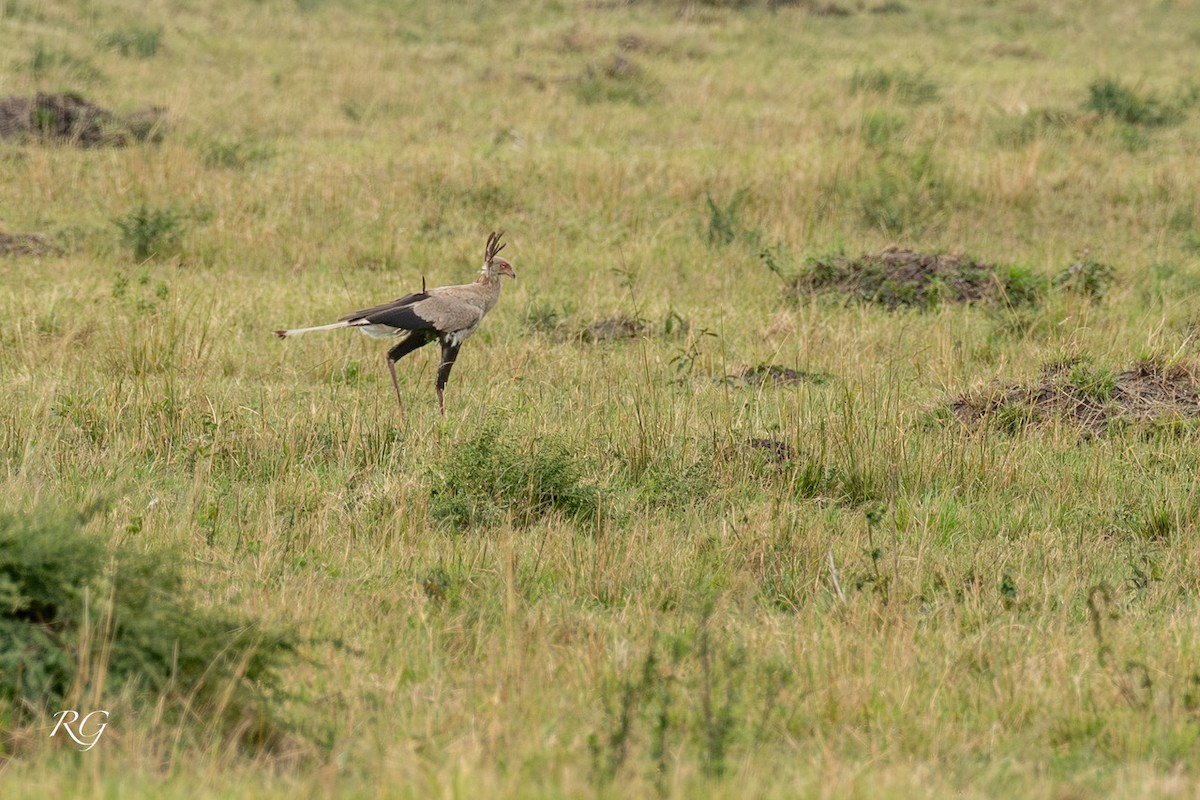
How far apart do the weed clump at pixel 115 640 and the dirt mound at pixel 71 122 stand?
9939 mm

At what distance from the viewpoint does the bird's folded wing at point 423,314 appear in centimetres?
666

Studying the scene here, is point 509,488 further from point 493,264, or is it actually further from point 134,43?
point 134,43

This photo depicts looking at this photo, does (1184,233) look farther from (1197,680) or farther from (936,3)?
(936,3)

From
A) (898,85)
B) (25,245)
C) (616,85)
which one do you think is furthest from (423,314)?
(898,85)

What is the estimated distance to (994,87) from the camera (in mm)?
17609

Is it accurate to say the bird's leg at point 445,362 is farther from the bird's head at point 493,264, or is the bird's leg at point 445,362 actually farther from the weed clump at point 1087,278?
the weed clump at point 1087,278

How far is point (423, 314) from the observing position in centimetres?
669

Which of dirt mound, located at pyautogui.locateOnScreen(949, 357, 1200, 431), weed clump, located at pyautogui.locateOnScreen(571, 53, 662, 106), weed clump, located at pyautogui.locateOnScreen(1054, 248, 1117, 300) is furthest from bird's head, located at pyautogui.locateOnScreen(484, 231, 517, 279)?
weed clump, located at pyautogui.locateOnScreen(571, 53, 662, 106)

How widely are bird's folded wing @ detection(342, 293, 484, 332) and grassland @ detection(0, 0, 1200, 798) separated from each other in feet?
1.59

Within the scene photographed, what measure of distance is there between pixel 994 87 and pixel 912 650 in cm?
1490

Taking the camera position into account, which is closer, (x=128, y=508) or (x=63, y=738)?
(x=63, y=738)

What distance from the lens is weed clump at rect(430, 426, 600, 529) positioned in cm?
541

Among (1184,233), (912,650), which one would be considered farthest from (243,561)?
(1184,233)

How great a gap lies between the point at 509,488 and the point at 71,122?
982 centimetres
